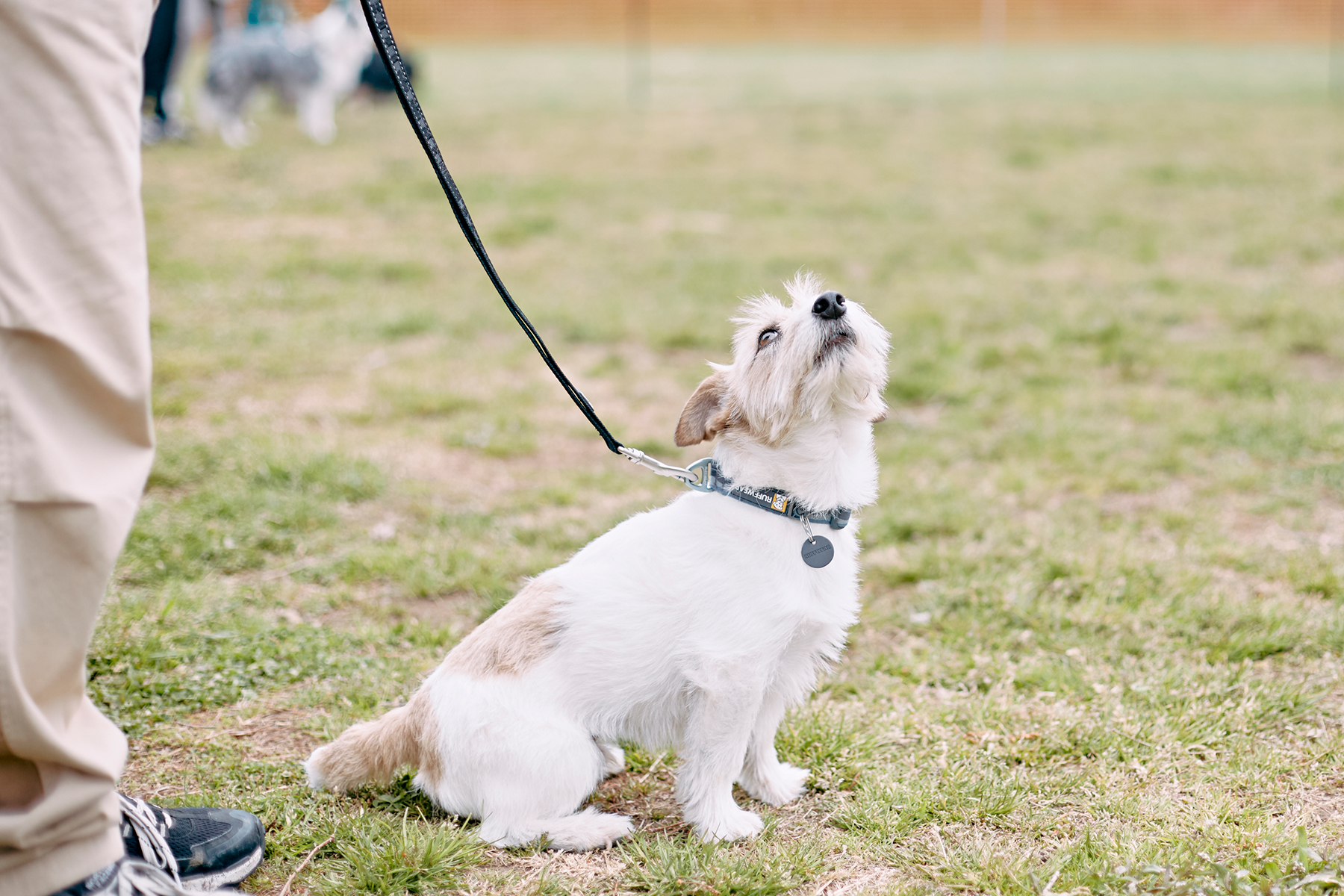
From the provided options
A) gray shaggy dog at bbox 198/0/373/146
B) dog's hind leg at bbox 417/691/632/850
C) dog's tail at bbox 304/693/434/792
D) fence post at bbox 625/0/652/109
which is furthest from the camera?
fence post at bbox 625/0/652/109

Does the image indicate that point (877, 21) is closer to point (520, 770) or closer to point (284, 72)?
point (284, 72)

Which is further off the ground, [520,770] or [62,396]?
[62,396]

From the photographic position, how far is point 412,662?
3.43 metres

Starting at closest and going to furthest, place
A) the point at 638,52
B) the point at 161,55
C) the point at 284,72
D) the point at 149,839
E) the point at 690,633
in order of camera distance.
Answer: the point at 149,839, the point at 690,633, the point at 161,55, the point at 284,72, the point at 638,52

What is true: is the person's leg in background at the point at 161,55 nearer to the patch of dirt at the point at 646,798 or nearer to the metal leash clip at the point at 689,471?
the metal leash clip at the point at 689,471

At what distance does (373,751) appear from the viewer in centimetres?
268

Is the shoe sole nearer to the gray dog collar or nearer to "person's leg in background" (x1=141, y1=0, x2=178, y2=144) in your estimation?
the gray dog collar

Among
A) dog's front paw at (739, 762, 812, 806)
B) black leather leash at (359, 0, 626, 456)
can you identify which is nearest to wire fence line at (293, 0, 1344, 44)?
black leather leash at (359, 0, 626, 456)

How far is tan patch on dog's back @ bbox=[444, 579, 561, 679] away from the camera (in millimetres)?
2570

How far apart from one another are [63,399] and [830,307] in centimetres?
153

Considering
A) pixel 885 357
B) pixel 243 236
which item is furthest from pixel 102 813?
pixel 243 236

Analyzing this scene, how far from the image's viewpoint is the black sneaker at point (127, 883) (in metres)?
1.92

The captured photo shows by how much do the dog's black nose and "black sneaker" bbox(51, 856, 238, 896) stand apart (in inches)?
67.3

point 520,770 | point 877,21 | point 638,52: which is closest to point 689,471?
point 520,770
